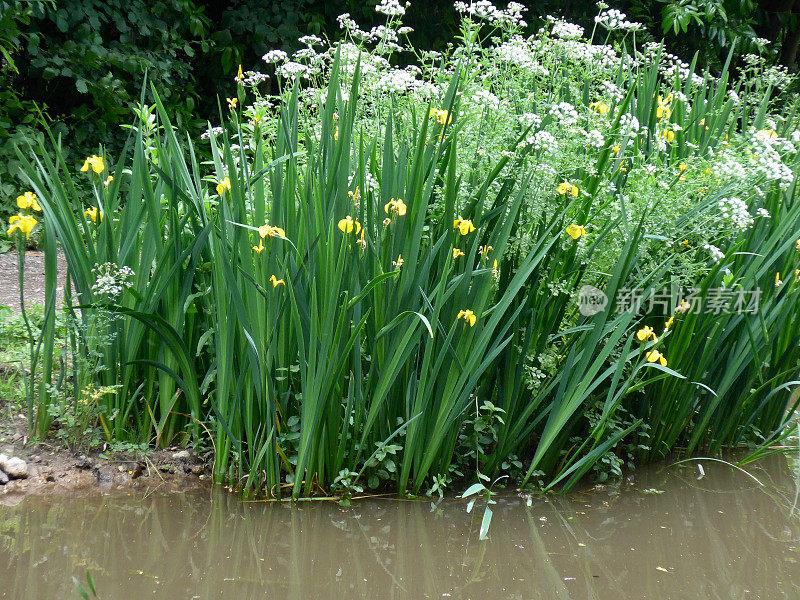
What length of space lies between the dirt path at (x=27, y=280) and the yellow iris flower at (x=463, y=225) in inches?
76.8

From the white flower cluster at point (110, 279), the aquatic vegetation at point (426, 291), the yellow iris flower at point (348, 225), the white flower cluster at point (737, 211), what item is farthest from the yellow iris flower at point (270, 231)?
the white flower cluster at point (737, 211)

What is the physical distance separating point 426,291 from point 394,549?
71 centimetres

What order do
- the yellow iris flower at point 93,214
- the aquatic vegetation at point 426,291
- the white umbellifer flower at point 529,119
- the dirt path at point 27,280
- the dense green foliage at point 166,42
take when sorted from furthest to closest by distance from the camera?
the dense green foliage at point 166,42 → the dirt path at point 27,280 → the yellow iris flower at point 93,214 → the white umbellifer flower at point 529,119 → the aquatic vegetation at point 426,291

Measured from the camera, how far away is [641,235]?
2197 mm

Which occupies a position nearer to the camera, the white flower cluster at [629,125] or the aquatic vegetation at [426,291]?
the aquatic vegetation at [426,291]

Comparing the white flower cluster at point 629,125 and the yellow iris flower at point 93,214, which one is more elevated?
the white flower cluster at point 629,125

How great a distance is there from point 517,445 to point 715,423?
762mm

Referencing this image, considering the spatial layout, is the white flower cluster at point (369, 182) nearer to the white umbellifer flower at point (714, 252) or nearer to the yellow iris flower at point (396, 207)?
the yellow iris flower at point (396, 207)

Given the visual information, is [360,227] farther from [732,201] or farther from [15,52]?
[15,52]

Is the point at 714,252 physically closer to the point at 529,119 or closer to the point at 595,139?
the point at 595,139

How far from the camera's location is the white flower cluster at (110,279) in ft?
6.90

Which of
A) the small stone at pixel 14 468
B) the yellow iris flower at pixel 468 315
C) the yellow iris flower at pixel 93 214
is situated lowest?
the small stone at pixel 14 468

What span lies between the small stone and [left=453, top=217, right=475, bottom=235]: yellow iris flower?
56.4 inches

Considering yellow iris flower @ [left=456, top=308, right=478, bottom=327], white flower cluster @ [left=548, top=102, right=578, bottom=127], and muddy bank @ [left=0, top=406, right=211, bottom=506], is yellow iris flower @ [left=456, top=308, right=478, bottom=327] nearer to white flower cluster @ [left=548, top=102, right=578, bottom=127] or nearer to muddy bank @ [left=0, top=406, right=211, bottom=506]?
white flower cluster @ [left=548, top=102, right=578, bottom=127]
